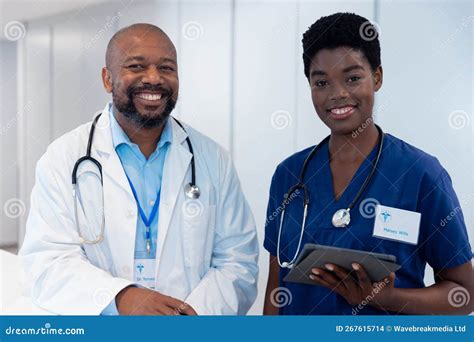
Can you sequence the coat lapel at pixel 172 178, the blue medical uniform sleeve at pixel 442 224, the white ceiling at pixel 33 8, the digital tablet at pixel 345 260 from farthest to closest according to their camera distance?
the white ceiling at pixel 33 8
the coat lapel at pixel 172 178
the blue medical uniform sleeve at pixel 442 224
the digital tablet at pixel 345 260

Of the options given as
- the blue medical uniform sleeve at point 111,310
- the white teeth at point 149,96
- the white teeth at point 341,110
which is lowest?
the blue medical uniform sleeve at point 111,310

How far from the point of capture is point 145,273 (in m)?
1.24

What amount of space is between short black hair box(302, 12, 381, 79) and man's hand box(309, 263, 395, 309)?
1.61ft

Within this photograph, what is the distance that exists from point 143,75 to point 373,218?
66cm

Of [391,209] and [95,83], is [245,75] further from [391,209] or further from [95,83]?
[391,209]

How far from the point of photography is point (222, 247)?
1283mm

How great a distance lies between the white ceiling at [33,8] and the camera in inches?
55.5

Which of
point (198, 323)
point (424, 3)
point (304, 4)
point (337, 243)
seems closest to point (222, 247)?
point (198, 323)

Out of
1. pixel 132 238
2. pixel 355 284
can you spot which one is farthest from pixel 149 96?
pixel 355 284

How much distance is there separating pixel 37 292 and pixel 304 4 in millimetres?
1058

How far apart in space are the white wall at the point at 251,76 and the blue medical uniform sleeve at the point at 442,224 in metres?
0.31

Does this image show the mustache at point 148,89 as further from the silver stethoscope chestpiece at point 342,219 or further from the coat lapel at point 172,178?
the silver stethoscope chestpiece at point 342,219

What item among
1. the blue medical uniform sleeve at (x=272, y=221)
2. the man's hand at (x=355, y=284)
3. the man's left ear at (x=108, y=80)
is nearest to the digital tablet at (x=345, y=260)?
the man's hand at (x=355, y=284)

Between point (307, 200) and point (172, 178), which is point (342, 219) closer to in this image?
point (307, 200)
